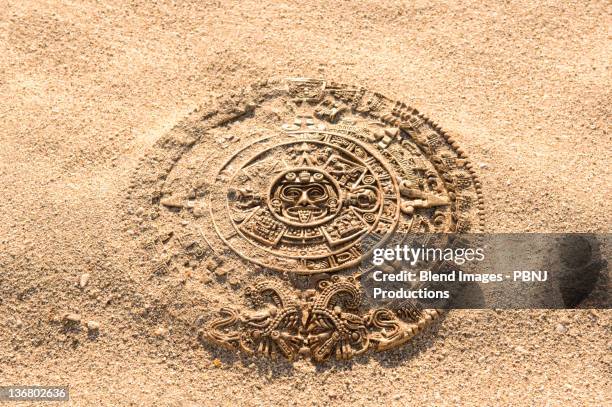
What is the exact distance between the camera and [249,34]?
41.5ft

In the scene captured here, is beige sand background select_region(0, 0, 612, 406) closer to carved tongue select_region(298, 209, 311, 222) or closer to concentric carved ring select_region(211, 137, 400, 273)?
concentric carved ring select_region(211, 137, 400, 273)

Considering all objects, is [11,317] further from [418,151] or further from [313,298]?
[418,151]

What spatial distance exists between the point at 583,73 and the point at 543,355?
646 centimetres

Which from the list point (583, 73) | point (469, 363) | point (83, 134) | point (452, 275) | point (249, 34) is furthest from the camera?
point (249, 34)

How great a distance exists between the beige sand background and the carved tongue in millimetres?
2198

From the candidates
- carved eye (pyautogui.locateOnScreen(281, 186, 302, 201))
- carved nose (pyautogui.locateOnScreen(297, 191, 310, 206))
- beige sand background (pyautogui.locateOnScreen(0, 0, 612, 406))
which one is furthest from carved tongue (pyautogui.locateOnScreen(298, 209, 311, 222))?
beige sand background (pyautogui.locateOnScreen(0, 0, 612, 406))

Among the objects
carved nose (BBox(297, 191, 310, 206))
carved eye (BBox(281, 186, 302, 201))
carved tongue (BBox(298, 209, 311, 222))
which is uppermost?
carved eye (BBox(281, 186, 302, 201))

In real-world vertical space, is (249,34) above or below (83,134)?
above

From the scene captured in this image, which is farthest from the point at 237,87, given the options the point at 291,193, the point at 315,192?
the point at 315,192

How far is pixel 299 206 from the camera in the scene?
9.16 m

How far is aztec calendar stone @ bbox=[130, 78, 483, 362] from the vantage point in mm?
8211

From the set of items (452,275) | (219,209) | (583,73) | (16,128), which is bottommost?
(452,275)

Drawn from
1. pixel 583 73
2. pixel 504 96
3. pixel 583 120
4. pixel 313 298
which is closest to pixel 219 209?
pixel 313 298

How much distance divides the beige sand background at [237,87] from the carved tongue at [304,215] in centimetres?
220
